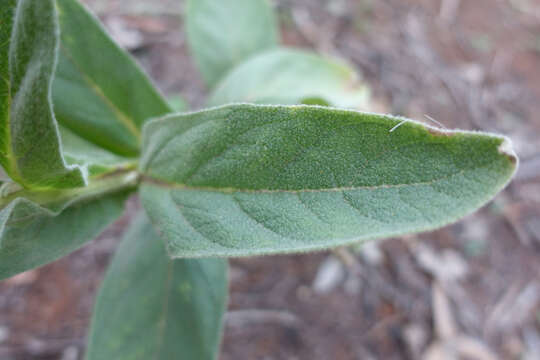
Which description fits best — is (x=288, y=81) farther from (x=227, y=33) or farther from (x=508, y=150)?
(x=508, y=150)

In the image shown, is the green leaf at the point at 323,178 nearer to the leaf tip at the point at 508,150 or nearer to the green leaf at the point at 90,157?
the leaf tip at the point at 508,150

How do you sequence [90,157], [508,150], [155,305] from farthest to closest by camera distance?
[155,305], [90,157], [508,150]

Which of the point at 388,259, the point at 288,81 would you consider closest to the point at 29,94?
the point at 288,81

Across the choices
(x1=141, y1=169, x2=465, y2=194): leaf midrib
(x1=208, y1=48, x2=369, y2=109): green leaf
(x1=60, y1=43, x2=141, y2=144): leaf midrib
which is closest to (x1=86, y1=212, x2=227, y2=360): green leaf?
(x1=60, y1=43, x2=141, y2=144): leaf midrib

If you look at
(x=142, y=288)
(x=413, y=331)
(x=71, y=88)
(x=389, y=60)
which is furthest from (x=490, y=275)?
(x=71, y=88)

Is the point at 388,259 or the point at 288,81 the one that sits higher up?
the point at 288,81

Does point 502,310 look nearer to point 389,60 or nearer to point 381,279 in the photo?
point 381,279

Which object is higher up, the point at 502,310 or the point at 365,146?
the point at 365,146

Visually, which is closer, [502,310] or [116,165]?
[116,165]
